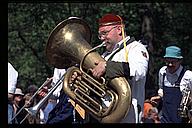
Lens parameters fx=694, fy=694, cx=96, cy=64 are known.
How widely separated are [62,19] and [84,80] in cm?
758

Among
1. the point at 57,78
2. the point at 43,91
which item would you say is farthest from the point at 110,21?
the point at 43,91

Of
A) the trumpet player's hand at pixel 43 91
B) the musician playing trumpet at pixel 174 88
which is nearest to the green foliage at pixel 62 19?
the musician playing trumpet at pixel 174 88

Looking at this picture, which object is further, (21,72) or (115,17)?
(21,72)

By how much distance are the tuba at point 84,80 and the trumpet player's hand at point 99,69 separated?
0.14 feet

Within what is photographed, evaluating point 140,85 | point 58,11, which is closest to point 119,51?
point 140,85

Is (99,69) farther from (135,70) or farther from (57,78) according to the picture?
(57,78)

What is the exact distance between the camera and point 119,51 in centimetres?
550

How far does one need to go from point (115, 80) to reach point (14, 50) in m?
9.28

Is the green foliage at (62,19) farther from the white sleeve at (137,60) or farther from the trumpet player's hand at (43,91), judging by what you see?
the white sleeve at (137,60)

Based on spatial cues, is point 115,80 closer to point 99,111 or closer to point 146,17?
point 99,111

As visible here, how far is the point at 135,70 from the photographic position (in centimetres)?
530

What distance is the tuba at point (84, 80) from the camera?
522 centimetres

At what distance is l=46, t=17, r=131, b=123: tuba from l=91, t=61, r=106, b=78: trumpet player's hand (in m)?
0.04

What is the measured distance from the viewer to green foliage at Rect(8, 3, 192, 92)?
13.0 metres
